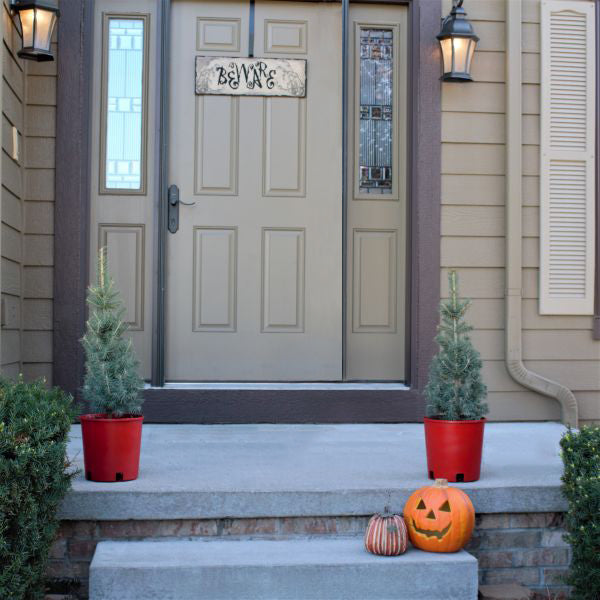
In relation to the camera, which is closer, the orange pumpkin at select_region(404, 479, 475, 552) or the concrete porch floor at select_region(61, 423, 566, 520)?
the orange pumpkin at select_region(404, 479, 475, 552)

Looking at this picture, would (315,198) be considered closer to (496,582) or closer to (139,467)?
(139,467)

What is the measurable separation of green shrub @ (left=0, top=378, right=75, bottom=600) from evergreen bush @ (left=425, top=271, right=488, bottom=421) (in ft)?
4.29

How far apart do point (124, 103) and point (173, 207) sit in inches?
23.9

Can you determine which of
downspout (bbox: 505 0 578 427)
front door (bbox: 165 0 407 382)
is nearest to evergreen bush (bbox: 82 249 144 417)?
front door (bbox: 165 0 407 382)

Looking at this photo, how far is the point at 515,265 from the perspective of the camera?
4.35m

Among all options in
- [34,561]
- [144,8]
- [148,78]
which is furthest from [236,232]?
[34,561]

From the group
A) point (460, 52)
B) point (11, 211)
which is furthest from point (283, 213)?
point (11, 211)

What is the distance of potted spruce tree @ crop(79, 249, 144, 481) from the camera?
9.44 ft

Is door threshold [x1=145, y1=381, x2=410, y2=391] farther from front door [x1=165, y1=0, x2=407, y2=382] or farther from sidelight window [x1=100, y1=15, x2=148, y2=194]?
sidelight window [x1=100, y1=15, x2=148, y2=194]

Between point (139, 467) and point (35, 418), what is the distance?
0.85 meters

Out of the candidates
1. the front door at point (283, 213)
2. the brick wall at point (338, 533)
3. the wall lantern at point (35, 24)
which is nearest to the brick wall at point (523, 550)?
the brick wall at point (338, 533)

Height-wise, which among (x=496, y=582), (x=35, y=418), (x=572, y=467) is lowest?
(x=496, y=582)

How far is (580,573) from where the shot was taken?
8.53 feet

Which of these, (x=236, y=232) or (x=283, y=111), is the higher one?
(x=283, y=111)
